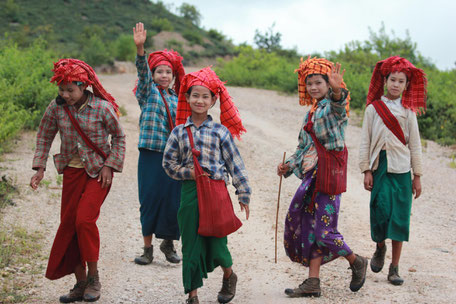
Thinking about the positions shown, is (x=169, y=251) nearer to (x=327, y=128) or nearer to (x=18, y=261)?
(x=18, y=261)

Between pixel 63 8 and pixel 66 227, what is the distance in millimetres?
44279

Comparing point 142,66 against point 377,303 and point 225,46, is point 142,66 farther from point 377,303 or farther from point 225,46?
point 225,46

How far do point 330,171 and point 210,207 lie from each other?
3.48ft

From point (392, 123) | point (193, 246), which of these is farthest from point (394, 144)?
point (193, 246)

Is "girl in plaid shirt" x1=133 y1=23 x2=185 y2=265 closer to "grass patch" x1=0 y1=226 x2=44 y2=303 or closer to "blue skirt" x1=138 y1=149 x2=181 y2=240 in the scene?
"blue skirt" x1=138 y1=149 x2=181 y2=240

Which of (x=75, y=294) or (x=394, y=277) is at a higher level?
(x=394, y=277)

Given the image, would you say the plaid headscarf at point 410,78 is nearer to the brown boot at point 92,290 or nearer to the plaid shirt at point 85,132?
the plaid shirt at point 85,132

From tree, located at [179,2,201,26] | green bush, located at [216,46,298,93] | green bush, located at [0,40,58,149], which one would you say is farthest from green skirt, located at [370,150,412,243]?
tree, located at [179,2,201,26]

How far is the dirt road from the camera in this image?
4.63 meters

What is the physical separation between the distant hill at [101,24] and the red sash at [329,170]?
29.5 m

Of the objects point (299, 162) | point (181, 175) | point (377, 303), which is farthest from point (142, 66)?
point (377, 303)

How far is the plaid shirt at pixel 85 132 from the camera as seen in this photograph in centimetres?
430

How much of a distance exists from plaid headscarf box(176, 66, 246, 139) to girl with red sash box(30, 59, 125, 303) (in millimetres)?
564

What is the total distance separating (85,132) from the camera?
14.1ft
